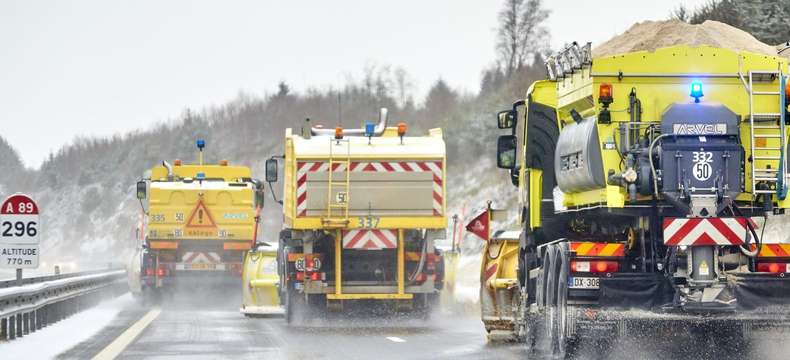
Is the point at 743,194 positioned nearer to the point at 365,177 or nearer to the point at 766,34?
the point at 365,177

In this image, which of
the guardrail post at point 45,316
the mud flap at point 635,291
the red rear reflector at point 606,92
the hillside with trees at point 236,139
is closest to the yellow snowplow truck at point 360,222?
the guardrail post at point 45,316

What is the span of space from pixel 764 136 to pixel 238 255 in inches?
822

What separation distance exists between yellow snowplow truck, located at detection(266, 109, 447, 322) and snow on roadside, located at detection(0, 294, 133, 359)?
313 centimetres

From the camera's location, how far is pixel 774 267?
14148 millimetres

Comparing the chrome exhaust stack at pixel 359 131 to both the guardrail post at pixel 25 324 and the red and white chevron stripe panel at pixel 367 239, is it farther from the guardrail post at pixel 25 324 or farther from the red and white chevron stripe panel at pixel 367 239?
the guardrail post at pixel 25 324

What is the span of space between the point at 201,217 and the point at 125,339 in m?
13.8

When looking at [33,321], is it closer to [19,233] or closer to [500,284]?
[19,233]

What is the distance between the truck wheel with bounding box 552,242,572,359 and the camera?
47.5 ft

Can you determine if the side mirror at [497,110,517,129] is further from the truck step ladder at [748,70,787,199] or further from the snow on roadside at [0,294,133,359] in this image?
the snow on roadside at [0,294,133,359]

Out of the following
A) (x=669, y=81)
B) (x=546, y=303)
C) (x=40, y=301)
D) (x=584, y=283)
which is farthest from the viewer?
(x=40, y=301)

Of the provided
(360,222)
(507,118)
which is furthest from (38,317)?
(507,118)

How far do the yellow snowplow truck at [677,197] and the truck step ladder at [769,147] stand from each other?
0.01 m

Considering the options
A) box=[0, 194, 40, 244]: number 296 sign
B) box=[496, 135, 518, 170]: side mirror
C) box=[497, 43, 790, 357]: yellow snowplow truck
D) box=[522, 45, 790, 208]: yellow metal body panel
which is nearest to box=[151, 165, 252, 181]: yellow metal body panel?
box=[0, 194, 40, 244]: number 296 sign

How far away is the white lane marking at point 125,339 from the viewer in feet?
56.7
